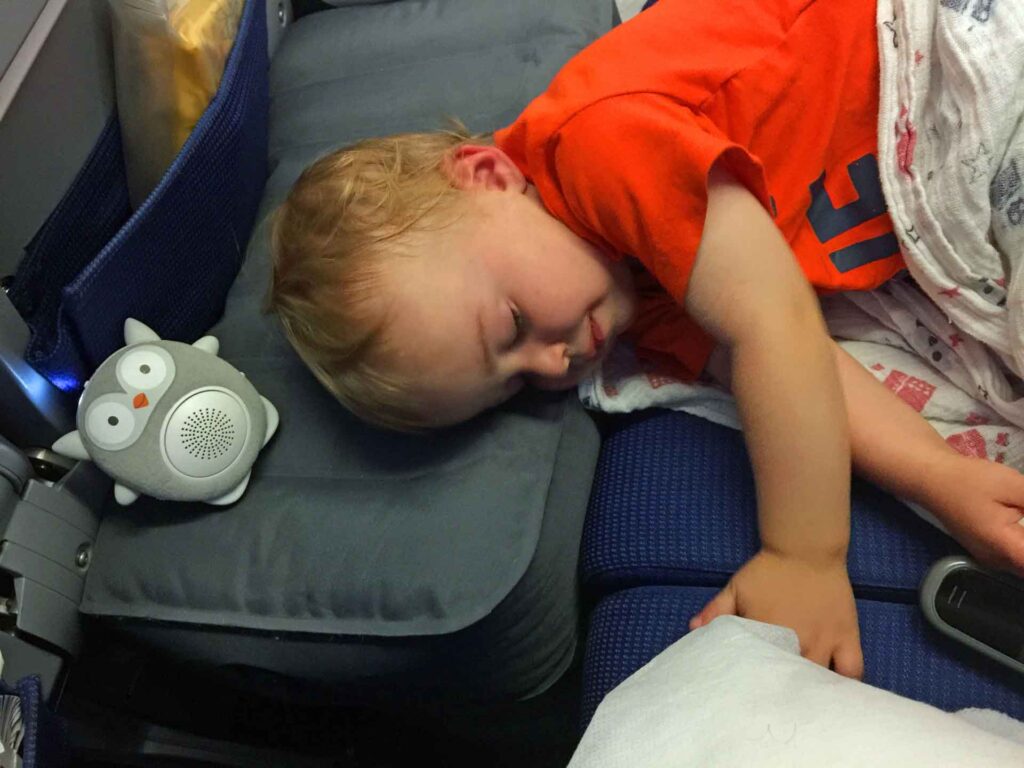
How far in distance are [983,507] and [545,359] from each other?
Result: 39 centimetres

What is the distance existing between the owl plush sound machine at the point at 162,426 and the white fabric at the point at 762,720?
0.42 m

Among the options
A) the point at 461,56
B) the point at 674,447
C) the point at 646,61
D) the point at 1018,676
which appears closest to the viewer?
the point at 1018,676

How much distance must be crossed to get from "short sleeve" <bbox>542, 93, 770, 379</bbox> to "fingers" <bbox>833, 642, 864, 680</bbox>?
0.32 m

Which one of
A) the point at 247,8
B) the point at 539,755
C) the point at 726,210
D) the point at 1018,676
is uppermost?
the point at 247,8

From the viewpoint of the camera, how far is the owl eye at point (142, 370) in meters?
0.79

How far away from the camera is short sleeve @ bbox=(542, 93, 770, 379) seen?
73 centimetres

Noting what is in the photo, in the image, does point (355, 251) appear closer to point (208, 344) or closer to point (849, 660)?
point (208, 344)

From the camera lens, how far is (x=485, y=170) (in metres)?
0.83

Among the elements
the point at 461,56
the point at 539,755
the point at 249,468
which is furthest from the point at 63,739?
the point at 461,56

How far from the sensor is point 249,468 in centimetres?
87

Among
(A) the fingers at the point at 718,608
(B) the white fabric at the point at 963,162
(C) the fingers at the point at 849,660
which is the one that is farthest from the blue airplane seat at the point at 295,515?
(B) the white fabric at the point at 963,162

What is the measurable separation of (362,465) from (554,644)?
26 cm

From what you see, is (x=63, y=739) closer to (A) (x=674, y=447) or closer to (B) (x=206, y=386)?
(B) (x=206, y=386)

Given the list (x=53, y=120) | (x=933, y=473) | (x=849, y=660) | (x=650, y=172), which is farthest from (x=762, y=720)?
(x=53, y=120)
